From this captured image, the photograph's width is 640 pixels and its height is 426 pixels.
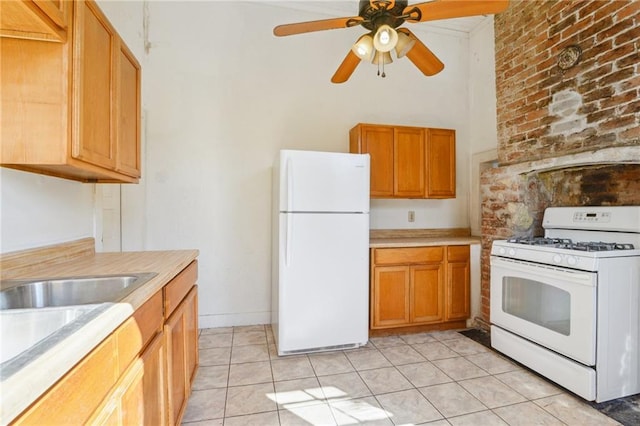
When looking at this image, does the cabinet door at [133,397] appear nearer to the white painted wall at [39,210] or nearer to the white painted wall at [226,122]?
the white painted wall at [39,210]

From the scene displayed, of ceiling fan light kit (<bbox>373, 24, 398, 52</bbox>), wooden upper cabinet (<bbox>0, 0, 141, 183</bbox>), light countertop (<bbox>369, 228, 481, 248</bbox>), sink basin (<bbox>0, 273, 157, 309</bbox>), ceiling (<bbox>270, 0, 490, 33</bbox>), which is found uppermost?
ceiling (<bbox>270, 0, 490, 33</bbox>)

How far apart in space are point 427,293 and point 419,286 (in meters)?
0.12

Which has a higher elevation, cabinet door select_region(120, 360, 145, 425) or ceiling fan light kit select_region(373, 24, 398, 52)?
ceiling fan light kit select_region(373, 24, 398, 52)

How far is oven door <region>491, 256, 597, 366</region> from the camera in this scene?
192 cm

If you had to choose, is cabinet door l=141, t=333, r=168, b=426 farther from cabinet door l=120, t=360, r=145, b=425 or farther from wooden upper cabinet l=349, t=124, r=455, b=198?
wooden upper cabinet l=349, t=124, r=455, b=198

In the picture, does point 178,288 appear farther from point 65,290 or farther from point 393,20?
point 393,20

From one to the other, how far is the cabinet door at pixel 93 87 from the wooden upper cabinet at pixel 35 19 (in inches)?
2.4

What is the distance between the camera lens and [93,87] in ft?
4.78

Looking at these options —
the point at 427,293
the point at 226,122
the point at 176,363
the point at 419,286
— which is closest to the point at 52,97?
the point at 176,363

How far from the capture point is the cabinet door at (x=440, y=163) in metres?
3.35

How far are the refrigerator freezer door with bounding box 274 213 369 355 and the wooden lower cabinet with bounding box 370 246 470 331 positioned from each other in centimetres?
26

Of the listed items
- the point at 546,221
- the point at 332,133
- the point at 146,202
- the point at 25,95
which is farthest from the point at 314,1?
the point at 546,221

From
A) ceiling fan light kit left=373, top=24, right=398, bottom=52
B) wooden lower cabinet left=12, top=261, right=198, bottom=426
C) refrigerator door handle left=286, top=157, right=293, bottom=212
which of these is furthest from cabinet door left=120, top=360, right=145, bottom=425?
ceiling fan light kit left=373, top=24, right=398, bottom=52

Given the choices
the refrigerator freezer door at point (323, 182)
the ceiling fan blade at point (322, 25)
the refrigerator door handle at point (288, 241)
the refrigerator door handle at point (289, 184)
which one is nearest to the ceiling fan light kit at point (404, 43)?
the ceiling fan blade at point (322, 25)
